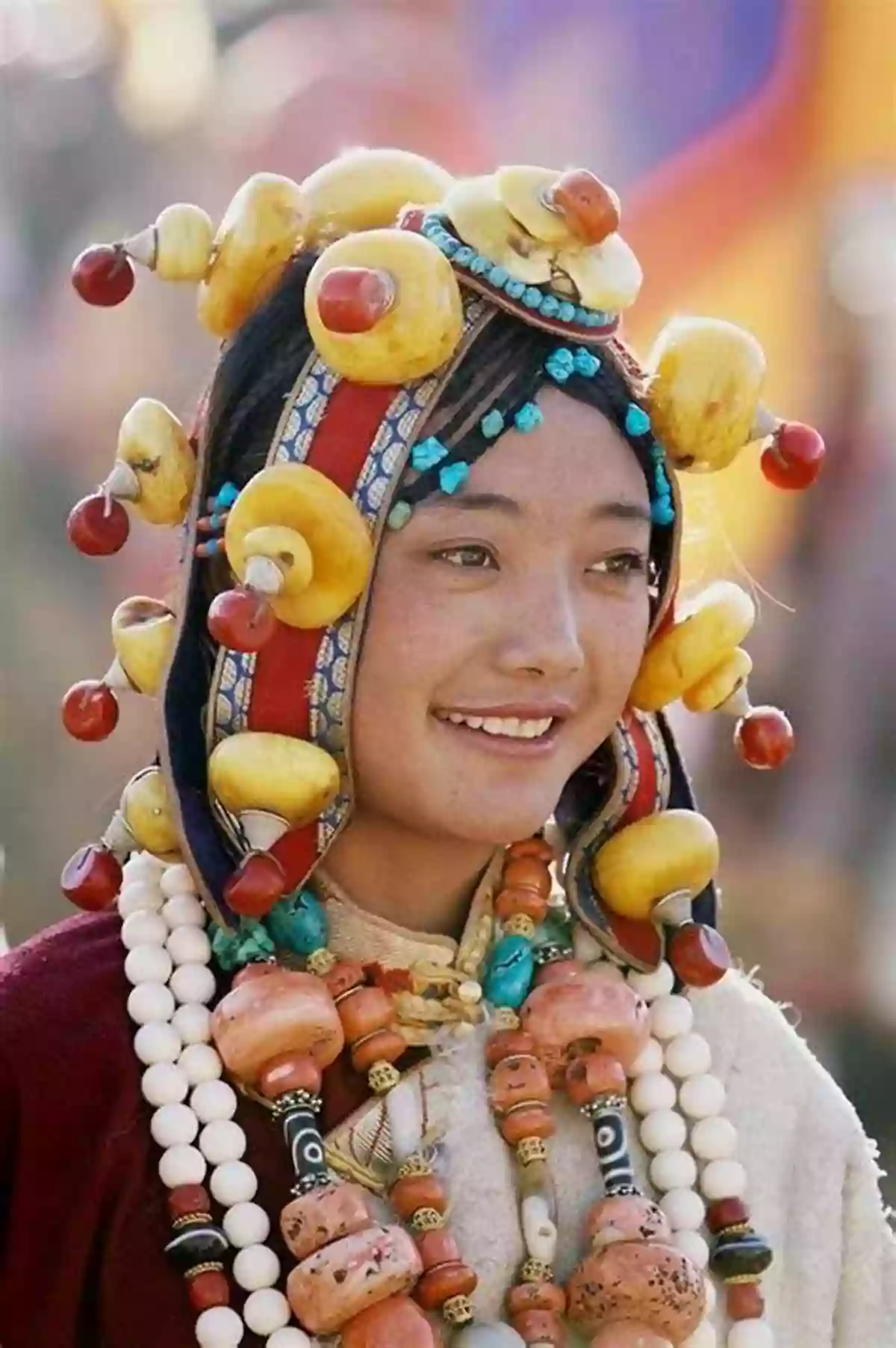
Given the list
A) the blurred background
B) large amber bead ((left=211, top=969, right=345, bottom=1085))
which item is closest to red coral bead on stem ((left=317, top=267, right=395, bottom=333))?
large amber bead ((left=211, top=969, right=345, bottom=1085))

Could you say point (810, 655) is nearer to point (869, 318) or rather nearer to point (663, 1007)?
point (869, 318)

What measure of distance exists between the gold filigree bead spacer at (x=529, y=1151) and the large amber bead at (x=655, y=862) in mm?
249

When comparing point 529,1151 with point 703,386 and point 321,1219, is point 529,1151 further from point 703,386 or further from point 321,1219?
point 703,386

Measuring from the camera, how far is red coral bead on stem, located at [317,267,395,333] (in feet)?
5.06

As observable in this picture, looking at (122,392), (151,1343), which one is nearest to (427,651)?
(151,1343)

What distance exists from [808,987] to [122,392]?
6.77ft

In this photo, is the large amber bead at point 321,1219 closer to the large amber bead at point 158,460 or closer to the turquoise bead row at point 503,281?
the large amber bead at point 158,460

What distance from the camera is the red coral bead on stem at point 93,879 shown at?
5.65ft

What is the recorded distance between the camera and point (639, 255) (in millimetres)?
4359

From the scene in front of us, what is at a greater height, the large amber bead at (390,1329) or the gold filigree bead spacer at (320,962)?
the gold filigree bead spacer at (320,962)

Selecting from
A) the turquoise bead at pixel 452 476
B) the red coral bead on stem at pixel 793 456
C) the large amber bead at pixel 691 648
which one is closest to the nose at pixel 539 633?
the turquoise bead at pixel 452 476

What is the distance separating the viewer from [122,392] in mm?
4367

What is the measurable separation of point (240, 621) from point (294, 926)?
330 mm

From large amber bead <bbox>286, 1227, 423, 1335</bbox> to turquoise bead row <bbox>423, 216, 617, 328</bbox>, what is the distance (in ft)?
2.62
